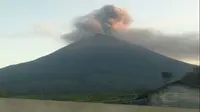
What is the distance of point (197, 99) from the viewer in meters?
1.68

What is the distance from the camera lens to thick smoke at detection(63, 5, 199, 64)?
5.37 ft

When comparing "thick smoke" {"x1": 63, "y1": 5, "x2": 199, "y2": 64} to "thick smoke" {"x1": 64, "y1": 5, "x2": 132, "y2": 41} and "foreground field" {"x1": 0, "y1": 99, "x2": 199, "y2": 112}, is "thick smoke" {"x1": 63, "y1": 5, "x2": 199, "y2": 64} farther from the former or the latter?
"foreground field" {"x1": 0, "y1": 99, "x2": 199, "y2": 112}

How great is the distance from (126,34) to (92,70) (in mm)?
281

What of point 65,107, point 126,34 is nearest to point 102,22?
point 126,34

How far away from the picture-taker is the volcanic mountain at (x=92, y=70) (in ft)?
5.31

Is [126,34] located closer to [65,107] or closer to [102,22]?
[102,22]

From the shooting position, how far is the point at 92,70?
164cm

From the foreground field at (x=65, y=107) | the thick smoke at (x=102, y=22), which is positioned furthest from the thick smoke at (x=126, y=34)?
the foreground field at (x=65, y=107)

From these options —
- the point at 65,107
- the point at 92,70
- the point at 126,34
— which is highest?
the point at 126,34

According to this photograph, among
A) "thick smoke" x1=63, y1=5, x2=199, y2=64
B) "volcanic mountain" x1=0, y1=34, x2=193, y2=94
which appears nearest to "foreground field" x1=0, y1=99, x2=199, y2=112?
"volcanic mountain" x1=0, y1=34, x2=193, y2=94

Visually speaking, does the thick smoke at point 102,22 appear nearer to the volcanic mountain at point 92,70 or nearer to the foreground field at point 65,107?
the volcanic mountain at point 92,70

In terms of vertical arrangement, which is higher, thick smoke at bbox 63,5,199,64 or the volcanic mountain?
thick smoke at bbox 63,5,199,64

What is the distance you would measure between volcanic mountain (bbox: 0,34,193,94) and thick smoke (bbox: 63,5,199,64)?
34 millimetres

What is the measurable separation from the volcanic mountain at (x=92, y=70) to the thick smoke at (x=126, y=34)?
34 mm
